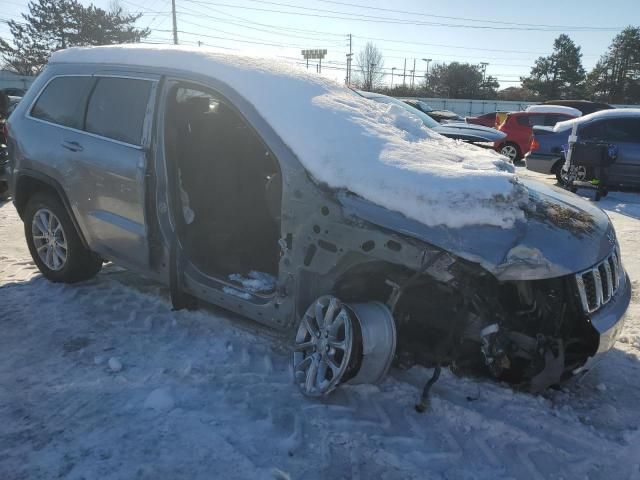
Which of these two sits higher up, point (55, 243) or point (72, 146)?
point (72, 146)

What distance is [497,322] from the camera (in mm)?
2684

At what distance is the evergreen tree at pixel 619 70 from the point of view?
52.2m

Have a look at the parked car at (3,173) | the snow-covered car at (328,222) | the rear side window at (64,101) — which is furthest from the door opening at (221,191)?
the parked car at (3,173)

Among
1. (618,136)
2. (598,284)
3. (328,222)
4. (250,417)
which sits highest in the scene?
(618,136)

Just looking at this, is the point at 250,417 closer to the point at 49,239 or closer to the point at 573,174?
the point at 49,239

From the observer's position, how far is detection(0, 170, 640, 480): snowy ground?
2432mm

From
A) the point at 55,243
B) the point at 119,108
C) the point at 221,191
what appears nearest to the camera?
the point at 119,108

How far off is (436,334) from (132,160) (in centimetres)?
229

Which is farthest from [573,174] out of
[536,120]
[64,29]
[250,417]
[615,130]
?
[64,29]

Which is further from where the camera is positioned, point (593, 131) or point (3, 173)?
point (593, 131)

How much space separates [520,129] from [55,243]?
1382 centimetres

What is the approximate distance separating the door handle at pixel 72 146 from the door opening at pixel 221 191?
0.82 metres

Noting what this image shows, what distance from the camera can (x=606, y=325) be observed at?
2.69 m

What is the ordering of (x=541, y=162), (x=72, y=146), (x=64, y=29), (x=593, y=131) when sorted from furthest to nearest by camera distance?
1. (x=64, y=29)
2. (x=541, y=162)
3. (x=593, y=131)
4. (x=72, y=146)
